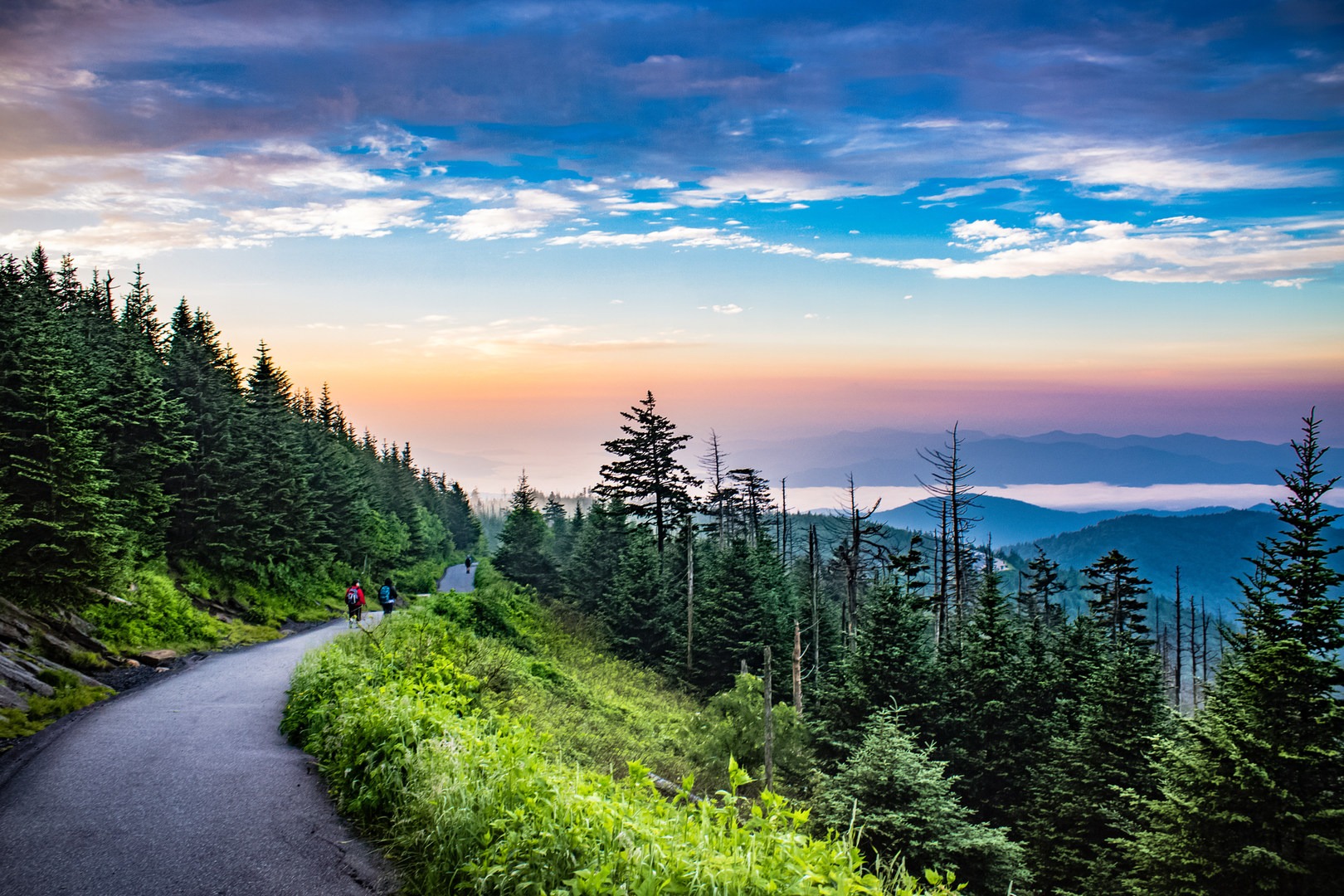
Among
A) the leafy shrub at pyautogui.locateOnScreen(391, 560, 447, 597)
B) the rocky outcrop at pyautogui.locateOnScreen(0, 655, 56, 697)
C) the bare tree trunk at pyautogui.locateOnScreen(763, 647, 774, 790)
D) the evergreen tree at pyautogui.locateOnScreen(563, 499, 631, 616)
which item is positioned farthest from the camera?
the leafy shrub at pyautogui.locateOnScreen(391, 560, 447, 597)

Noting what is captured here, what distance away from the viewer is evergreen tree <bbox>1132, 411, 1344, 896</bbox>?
1475 centimetres

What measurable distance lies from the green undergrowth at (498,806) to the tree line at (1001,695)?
6877mm

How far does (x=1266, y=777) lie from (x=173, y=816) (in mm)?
19293

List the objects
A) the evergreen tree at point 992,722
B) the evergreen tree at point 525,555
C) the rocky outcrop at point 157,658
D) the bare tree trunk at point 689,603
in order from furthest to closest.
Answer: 1. the evergreen tree at point 525,555
2. the bare tree trunk at point 689,603
3. the evergreen tree at point 992,722
4. the rocky outcrop at point 157,658

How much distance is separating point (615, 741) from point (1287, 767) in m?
16.1

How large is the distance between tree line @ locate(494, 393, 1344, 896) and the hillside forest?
9 centimetres

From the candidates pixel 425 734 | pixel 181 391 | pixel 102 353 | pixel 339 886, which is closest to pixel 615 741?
pixel 425 734

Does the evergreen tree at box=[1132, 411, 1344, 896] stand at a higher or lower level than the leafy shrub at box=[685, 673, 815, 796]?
higher

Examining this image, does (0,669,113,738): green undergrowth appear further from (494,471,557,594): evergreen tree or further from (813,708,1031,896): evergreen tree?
(494,471,557,594): evergreen tree

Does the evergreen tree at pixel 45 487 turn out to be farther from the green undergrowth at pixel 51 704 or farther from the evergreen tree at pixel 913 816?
the evergreen tree at pixel 913 816

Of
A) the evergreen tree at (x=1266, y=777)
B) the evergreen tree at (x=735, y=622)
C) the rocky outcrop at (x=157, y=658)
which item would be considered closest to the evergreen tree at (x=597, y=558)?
the evergreen tree at (x=735, y=622)

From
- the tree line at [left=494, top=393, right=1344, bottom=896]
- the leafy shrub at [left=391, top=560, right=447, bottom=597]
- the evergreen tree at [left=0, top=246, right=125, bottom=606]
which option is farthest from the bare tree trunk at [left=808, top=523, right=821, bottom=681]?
the evergreen tree at [left=0, top=246, right=125, bottom=606]

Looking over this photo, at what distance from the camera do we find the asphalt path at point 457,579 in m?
56.8

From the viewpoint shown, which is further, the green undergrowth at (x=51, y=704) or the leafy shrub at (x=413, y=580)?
the leafy shrub at (x=413, y=580)
